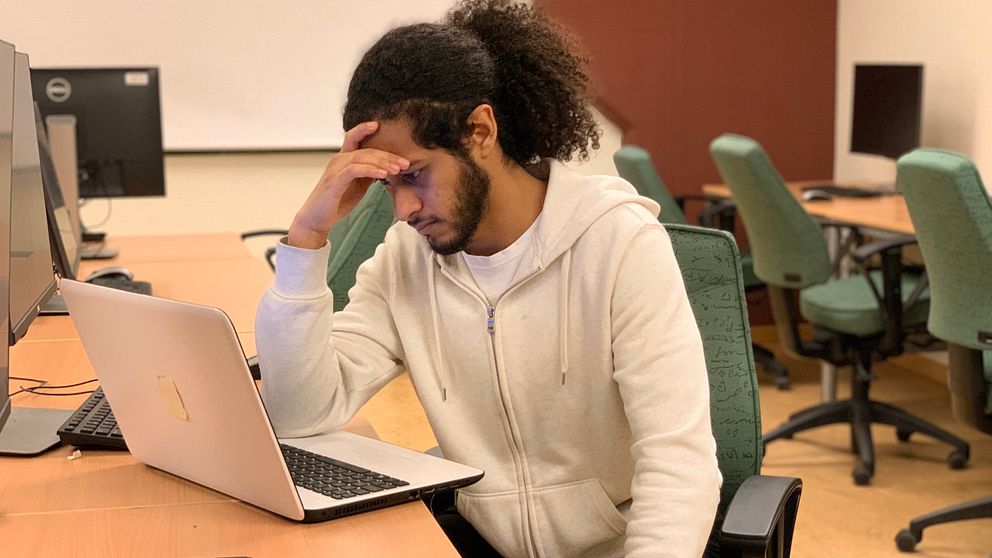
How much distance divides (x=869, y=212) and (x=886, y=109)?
2.45 feet

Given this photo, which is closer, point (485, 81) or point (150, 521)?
point (150, 521)

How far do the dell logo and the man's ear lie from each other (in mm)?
2172

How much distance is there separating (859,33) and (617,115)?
1.04 meters

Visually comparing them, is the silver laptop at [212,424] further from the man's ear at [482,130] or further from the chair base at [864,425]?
the chair base at [864,425]

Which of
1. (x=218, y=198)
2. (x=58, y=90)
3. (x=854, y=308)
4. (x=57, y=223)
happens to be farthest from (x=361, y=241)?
(x=218, y=198)

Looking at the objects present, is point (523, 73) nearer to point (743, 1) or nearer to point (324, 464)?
point (324, 464)

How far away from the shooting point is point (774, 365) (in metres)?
4.48

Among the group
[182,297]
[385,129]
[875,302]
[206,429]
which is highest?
[385,129]

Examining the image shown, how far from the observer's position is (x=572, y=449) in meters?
1.45

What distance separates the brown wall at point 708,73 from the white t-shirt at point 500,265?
351 cm

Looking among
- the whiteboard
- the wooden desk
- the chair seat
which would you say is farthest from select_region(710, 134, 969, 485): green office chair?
the wooden desk

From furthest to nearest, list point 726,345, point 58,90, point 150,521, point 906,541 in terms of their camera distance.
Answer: point 58,90, point 906,541, point 726,345, point 150,521

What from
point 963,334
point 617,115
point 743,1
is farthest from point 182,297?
point 743,1

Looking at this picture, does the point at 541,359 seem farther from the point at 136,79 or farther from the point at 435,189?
the point at 136,79
